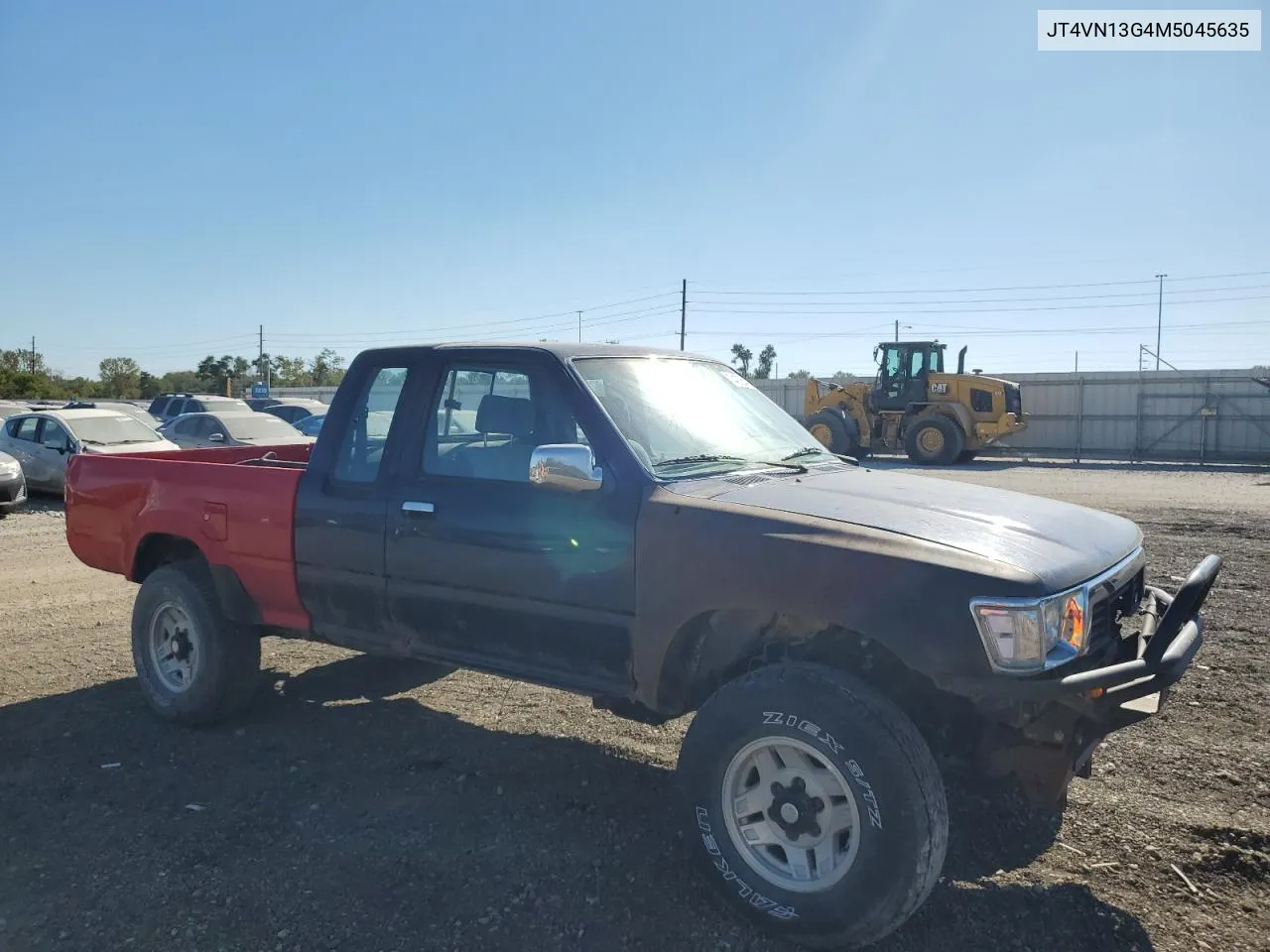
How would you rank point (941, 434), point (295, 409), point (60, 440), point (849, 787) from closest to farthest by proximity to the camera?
1. point (849, 787)
2. point (60, 440)
3. point (941, 434)
4. point (295, 409)

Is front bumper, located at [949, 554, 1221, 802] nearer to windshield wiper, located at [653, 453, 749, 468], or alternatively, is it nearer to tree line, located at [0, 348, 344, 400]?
windshield wiper, located at [653, 453, 749, 468]

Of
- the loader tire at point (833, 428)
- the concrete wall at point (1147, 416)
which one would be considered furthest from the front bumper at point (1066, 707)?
the concrete wall at point (1147, 416)

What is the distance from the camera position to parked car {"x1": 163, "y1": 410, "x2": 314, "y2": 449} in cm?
1630

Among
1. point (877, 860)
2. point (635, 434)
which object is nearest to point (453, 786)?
point (635, 434)

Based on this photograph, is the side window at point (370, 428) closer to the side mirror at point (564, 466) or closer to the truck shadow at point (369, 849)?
the side mirror at point (564, 466)

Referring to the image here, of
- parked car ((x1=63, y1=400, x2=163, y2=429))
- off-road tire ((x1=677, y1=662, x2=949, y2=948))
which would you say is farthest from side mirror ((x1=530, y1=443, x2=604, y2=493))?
parked car ((x1=63, y1=400, x2=163, y2=429))

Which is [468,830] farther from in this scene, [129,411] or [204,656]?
[129,411]

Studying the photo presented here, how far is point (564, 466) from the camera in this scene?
3.47 meters

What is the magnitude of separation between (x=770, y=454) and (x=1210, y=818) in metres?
2.31

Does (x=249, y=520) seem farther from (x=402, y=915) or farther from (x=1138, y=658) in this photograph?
(x=1138, y=658)

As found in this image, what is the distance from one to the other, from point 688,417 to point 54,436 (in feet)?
47.9

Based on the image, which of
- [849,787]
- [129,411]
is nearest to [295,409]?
[129,411]

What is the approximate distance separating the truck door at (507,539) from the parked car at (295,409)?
67.6ft

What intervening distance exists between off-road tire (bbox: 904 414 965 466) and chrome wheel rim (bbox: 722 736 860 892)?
22.1m
